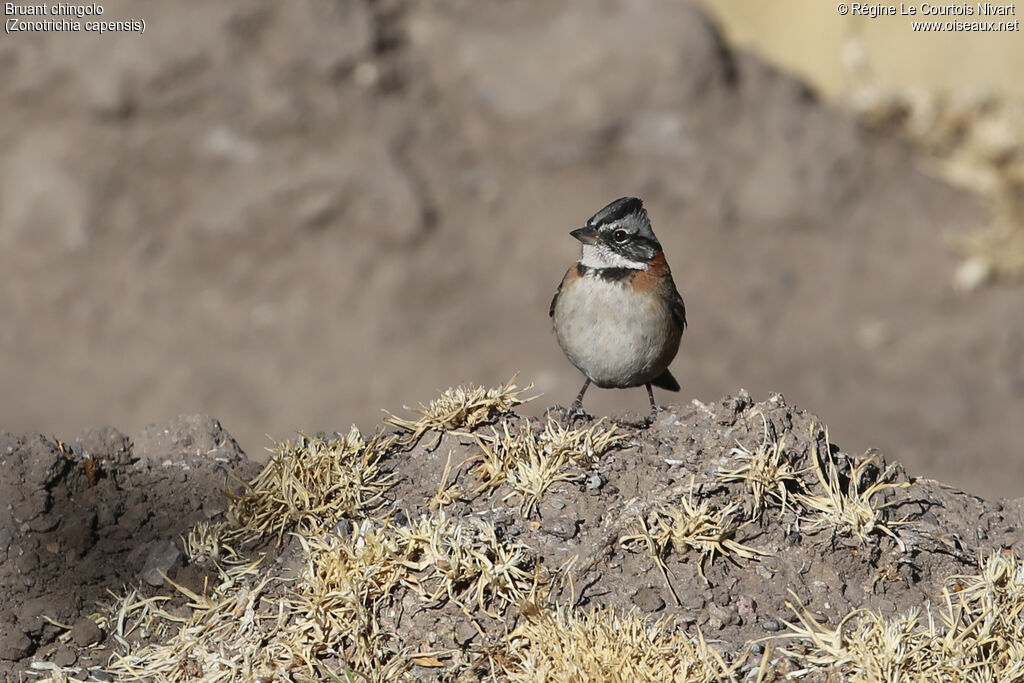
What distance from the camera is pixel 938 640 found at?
330 centimetres

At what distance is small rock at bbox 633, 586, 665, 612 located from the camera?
3.51 m

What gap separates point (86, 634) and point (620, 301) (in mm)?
2727

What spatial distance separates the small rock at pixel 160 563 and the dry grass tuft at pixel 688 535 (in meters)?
1.57

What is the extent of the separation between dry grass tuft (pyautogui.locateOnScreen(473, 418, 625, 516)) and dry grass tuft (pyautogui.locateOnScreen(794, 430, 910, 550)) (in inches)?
30.0

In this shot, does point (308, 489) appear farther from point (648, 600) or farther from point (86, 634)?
point (648, 600)

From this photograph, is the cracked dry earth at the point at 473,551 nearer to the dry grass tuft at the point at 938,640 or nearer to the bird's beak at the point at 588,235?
the dry grass tuft at the point at 938,640

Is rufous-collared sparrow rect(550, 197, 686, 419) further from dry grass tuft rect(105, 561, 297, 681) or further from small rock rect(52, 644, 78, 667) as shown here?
small rock rect(52, 644, 78, 667)

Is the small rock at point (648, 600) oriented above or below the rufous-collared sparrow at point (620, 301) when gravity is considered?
below

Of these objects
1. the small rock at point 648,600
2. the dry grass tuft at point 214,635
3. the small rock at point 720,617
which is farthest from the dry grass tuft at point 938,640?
the dry grass tuft at point 214,635

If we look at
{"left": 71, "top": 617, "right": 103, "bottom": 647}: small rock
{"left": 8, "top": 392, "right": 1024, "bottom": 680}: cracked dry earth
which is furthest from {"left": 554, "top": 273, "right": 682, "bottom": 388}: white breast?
{"left": 71, "top": 617, "right": 103, "bottom": 647}: small rock

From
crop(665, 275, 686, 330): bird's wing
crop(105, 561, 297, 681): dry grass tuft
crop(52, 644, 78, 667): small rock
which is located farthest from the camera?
A: crop(665, 275, 686, 330): bird's wing

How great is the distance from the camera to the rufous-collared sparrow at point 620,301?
203 inches

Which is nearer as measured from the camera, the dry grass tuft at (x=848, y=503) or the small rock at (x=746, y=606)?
the small rock at (x=746, y=606)

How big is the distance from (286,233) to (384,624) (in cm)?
753
